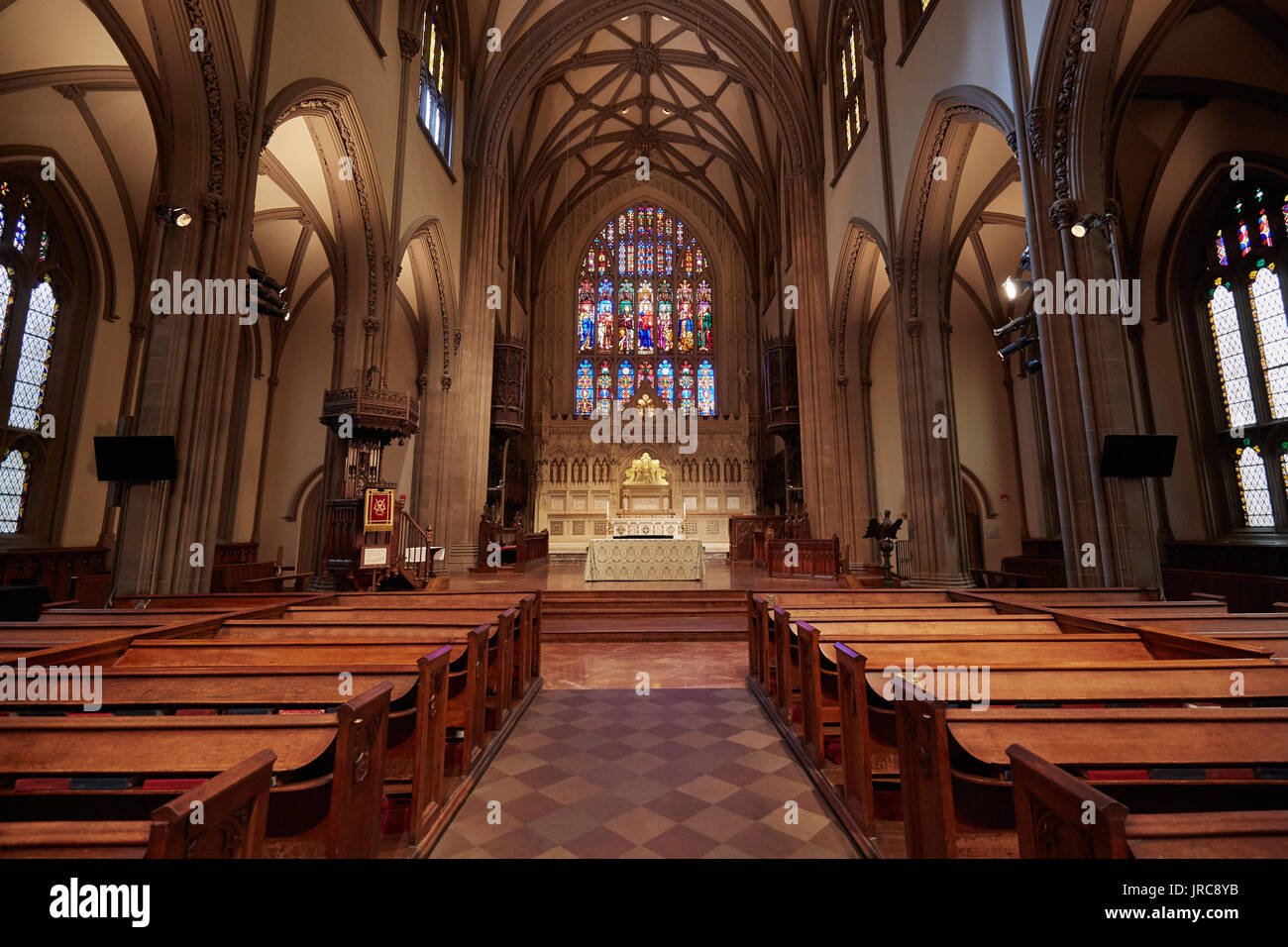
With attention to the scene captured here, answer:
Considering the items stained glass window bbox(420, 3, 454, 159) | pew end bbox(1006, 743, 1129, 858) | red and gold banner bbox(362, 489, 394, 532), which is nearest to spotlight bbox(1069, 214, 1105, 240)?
pew end bbox(1006, 743, 1129, 858)

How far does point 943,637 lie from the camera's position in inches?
130

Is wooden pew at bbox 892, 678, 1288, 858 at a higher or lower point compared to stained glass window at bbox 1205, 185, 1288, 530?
lower

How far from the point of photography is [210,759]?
173 cm

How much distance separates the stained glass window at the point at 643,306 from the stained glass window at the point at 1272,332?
14.5 meters

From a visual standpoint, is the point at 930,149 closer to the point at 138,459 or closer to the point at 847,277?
the point at 847,277

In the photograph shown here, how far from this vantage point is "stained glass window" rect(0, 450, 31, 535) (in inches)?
356

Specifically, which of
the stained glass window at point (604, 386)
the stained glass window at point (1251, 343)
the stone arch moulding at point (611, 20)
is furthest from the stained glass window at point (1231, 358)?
the stained glass window at point (604, 386)

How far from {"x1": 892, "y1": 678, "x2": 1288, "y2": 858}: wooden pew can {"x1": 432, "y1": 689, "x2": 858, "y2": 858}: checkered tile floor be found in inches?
25.2

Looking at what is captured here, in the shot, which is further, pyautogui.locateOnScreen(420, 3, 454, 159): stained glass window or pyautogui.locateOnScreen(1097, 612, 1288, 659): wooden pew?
pyautogui.locateOnScreen(420, 3, 454, 159): stained glass window

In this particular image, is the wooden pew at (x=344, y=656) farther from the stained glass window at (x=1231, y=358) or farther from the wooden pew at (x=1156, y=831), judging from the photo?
the stained glass window at (x=1231, y=358)

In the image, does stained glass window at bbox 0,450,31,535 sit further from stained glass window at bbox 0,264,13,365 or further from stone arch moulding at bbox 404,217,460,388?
stone arch moulding at bbox 404,217,460,388

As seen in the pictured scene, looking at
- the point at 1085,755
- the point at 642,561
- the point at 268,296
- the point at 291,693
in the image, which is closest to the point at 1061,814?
the point at 1085,755

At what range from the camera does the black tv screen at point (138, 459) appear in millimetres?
5395
